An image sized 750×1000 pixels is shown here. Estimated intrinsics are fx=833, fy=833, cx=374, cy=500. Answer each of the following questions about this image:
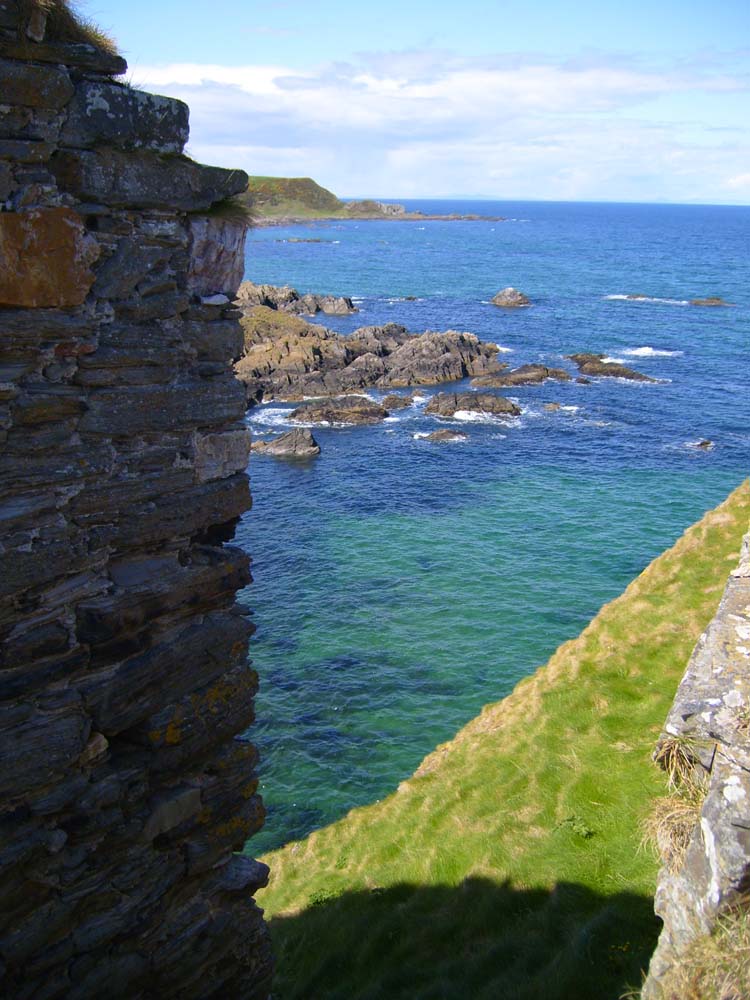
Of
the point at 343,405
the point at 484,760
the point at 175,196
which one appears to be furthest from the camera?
the point at 343,405

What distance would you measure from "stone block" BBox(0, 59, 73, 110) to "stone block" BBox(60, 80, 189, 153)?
132mm

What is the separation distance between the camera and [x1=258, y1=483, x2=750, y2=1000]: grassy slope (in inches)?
422

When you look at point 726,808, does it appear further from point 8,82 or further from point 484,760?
point 484,760

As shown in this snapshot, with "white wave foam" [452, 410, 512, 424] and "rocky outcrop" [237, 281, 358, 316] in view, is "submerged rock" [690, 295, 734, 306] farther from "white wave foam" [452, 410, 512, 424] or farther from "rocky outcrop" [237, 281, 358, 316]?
"white wave foam" [452, 410, 512, 424]

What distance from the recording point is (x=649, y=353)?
8231 cm

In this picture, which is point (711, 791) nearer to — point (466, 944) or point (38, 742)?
point (466, 944)

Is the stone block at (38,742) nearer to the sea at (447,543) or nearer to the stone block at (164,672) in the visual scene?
the stone block at (164,672)

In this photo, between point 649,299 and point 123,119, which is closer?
point 123,119

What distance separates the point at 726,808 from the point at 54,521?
6.13 m

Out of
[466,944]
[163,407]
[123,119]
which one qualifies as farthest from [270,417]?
[123,119]

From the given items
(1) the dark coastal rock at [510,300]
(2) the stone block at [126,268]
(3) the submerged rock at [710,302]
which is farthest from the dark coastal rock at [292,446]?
(3) the submerged rock at [710,302]

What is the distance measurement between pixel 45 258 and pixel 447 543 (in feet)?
116

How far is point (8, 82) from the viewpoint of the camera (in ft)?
18.9

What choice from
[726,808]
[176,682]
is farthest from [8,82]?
[726,808]
